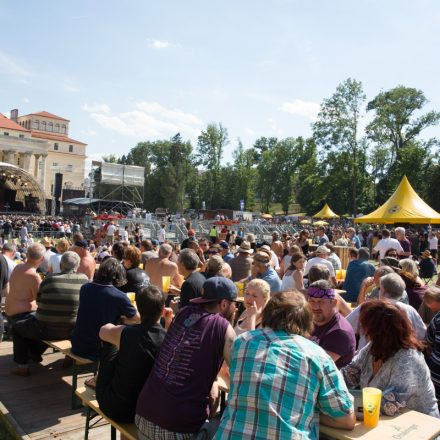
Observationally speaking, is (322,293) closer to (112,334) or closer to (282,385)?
(282,385)

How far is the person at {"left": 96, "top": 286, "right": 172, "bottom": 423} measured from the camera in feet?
9.43

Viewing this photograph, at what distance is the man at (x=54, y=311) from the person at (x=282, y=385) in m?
3.19

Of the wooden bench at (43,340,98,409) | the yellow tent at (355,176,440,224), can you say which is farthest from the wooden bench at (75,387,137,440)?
the yellow tent at (355,176,440,224)

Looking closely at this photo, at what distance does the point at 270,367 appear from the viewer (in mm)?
2061

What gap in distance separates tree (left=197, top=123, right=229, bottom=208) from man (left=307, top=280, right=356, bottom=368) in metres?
61.6

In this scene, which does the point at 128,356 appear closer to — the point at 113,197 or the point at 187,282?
the point at 187,282

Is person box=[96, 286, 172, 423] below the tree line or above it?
below

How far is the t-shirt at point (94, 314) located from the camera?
14.0ft

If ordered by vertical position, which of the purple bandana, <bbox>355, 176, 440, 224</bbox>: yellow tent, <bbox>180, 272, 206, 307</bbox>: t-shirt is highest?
<bbox>355, 176, 440, 224</bbox>: yellow tent

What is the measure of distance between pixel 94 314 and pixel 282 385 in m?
→ 2.72

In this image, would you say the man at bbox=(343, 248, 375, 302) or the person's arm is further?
the man at bbox=(343, 248, 375, 302)

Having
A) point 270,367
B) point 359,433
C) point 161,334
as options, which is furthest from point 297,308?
point 161,334

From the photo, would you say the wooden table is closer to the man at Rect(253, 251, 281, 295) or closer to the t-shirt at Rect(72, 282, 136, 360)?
the t-shirt at Rect(72, 282, 136, 360)

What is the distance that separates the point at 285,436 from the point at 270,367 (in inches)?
11.9
